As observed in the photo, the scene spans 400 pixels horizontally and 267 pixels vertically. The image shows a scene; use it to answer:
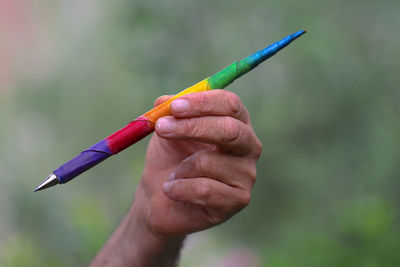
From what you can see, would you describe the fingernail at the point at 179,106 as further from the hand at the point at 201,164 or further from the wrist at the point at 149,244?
the wrist at the point at 149,244

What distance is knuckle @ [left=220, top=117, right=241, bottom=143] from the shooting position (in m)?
0.93

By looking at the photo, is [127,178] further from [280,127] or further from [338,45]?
[338,45]

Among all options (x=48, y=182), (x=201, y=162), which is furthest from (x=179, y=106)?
(x=48, y=182)

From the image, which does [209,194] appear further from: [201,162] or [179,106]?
[179,106]

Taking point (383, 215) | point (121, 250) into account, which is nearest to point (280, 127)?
point (383, 215)

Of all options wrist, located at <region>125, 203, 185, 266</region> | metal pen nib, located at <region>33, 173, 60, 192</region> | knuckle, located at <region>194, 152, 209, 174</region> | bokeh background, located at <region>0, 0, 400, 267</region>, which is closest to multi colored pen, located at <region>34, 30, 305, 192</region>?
metal pen nib, located at <region>33, 173, 60, 192</region>

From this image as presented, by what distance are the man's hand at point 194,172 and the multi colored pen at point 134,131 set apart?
0.03m

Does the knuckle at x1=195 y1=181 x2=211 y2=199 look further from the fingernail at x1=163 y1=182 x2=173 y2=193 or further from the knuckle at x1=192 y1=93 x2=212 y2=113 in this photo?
the knuckle at x1=192 y1=93 x2=212 y2=113

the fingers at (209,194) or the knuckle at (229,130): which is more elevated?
the knuckle at (229,130)

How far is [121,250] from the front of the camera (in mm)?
1277

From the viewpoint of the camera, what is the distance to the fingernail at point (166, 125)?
89cm

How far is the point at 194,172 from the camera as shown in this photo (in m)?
1.00

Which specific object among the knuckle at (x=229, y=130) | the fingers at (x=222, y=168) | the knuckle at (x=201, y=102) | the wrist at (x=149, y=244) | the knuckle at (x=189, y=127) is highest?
the knuckle at (x=201, y=102)

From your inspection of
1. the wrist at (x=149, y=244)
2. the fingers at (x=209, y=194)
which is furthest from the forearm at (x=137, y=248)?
the fingers at (x=209, y=194)
